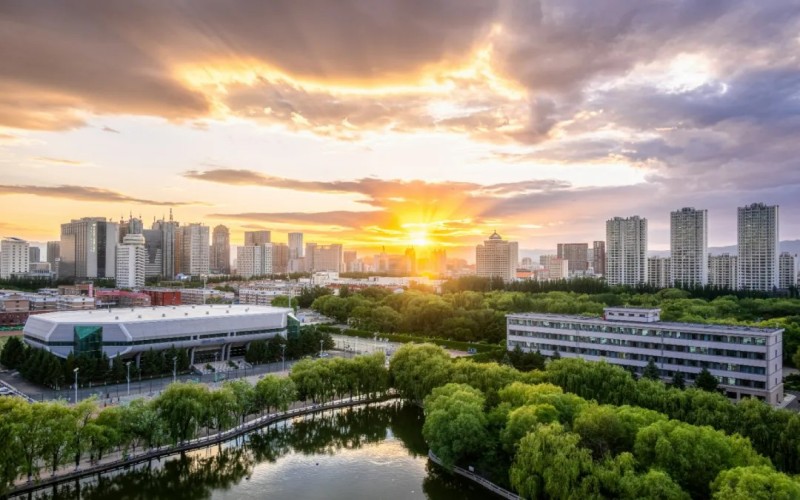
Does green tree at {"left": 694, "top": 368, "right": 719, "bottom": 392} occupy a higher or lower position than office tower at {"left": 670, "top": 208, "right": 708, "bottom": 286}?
lower

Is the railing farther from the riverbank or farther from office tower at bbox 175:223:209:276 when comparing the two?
office tower at bbox 175:223:209:276

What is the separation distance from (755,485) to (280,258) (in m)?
109

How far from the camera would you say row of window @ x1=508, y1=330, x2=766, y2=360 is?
794 inches

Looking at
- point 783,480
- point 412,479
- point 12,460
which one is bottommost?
point 412,479

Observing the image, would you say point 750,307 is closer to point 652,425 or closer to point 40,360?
point 652,425

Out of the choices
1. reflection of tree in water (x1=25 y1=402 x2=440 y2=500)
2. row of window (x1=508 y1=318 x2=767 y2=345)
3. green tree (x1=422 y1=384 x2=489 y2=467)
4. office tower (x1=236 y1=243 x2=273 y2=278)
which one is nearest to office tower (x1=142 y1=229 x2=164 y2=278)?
office tower (x1=236 y1=243 x2=273 y2=278)

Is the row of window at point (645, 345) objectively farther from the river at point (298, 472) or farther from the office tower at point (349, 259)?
the office tower at point (349, 259)

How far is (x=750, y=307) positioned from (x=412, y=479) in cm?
3419

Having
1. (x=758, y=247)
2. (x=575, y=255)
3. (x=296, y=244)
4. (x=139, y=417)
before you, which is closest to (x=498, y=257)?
(x=575, y=255)

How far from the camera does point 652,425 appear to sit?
11781 mm

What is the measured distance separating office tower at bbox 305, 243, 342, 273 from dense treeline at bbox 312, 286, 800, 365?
79669 millimetres

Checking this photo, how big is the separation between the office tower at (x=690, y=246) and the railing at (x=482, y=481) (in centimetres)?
5390

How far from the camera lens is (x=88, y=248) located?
7781 cm

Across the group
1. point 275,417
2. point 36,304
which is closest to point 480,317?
point 275,417
